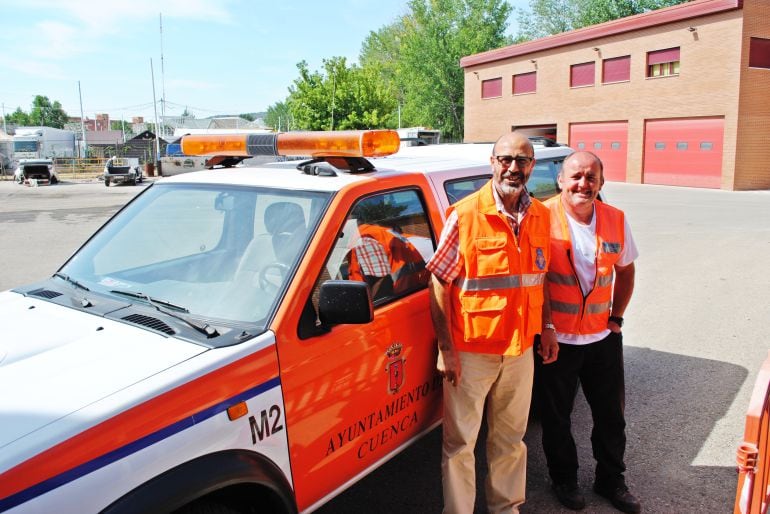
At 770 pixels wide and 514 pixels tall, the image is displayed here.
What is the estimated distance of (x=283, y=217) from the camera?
2.90 metres

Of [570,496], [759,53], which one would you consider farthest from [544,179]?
[759,53]

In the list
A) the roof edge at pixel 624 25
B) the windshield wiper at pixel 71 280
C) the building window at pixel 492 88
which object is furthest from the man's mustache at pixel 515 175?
the building window at pixel 492 88

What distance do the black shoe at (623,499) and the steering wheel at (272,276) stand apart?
7.55 feet

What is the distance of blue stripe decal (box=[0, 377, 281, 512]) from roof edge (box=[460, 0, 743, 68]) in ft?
93.1

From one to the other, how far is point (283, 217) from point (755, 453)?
218 cm

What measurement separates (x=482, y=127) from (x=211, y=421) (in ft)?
128

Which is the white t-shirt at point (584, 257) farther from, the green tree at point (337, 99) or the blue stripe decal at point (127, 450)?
the green tree at point (337, 99)

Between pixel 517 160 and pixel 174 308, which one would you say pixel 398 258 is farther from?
pixel 174 308

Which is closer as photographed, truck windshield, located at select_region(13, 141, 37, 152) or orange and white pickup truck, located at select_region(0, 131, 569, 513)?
orange and white pickup truck, located at select_region(0, 131, 569, 513)

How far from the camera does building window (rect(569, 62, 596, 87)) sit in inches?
1246

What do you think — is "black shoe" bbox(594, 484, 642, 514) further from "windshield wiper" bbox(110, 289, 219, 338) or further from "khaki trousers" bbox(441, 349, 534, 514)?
"windshield wiper" bbox(110, 289, 219, 338)

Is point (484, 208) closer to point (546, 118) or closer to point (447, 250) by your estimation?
point (447, 250)

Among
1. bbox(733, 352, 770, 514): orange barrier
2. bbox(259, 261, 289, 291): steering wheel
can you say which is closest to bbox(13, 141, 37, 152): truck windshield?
bbox(259, 261, 289, 291): steering wheel

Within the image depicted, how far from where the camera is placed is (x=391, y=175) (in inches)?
123
